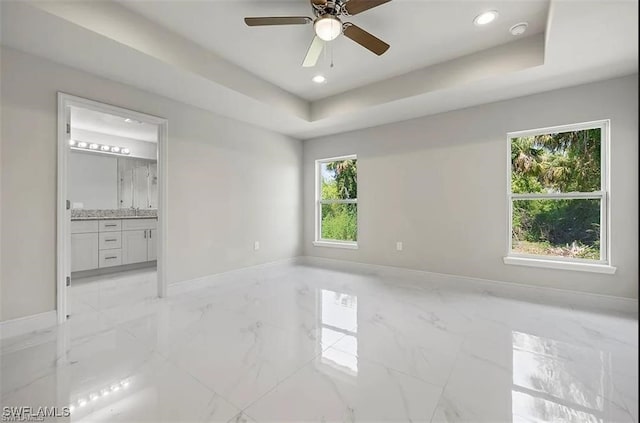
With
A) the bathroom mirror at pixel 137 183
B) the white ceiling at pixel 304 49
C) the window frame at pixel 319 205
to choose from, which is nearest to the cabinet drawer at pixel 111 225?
the bathroom mirror at pixel 137 183

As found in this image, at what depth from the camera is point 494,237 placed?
3.57m

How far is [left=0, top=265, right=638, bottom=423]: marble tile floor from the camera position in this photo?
1599mm

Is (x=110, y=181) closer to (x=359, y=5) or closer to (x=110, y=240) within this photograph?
(x=110, y=240)

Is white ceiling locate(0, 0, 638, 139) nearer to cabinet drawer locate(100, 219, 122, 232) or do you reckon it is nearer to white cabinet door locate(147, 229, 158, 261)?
cabinet drawer locate(100, 219, 122, 232)

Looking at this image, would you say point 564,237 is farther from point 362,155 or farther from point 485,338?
point 362,155

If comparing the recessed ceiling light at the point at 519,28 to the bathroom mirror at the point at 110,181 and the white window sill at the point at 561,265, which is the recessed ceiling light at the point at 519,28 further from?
the bathroom mirror at the point at 110,181

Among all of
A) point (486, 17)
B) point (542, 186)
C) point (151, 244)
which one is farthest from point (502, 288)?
point (151, 244)

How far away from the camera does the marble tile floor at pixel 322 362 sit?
5.24ft

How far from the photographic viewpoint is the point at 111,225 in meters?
4.56

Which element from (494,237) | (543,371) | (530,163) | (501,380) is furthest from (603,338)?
(530,163)

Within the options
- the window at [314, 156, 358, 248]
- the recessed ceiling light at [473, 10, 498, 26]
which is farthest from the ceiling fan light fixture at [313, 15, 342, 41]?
the window at [314, 156, 358, 248]

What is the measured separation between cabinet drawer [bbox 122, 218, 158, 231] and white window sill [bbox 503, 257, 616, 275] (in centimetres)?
522

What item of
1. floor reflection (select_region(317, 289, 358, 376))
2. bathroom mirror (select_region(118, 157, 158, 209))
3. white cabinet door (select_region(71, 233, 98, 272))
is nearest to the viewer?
floor reflection (select_region(317, 289, 358, 376))

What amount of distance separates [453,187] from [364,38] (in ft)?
7.51
